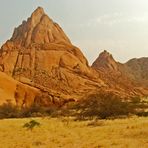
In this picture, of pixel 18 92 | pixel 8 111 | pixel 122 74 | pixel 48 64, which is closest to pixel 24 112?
pixel 8 111

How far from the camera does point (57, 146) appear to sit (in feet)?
59.3

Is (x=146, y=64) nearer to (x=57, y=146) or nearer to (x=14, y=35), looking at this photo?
(x=14, y=35)

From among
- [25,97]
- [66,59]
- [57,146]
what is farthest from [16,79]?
[57,146]

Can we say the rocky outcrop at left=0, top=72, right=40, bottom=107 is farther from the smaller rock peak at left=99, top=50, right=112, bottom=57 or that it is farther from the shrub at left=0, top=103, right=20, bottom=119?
the smaller rock peak at left=99, top=50, right=112, bottom=57

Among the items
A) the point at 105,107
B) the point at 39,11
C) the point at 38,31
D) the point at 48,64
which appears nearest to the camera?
the point at 105,107

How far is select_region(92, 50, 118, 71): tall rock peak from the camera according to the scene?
112875 mm

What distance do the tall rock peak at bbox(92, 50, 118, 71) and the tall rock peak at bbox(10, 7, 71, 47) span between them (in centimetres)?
2468

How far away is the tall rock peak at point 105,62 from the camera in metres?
113

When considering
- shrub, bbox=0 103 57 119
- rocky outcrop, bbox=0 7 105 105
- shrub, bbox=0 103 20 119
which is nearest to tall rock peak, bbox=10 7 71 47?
rocky outcrop, bbox=0 7 105 105

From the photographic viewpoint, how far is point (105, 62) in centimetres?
11394

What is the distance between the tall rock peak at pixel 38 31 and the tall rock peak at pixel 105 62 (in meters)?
24.7

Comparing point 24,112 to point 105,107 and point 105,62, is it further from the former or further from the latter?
point 105,62

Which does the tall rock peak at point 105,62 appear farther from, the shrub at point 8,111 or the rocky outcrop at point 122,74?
the shrub at point 8,111

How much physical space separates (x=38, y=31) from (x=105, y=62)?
3402 cm
